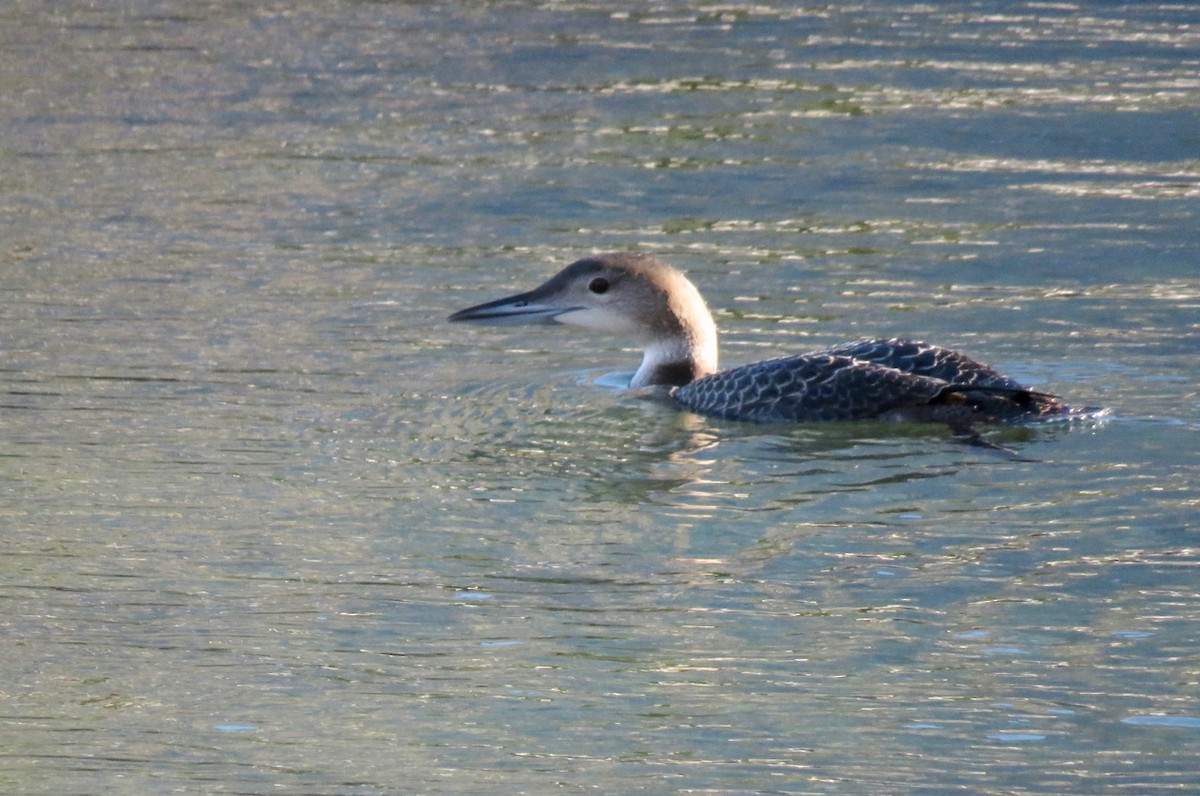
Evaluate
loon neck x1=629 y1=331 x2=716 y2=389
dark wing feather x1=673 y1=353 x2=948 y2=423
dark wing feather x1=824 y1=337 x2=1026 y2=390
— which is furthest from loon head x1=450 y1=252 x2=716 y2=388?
dark wing feather x1=824 y1=337 x2=1026 y2=390

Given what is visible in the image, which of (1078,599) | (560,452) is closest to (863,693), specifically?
(1078,599)

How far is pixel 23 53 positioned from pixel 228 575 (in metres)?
10.2

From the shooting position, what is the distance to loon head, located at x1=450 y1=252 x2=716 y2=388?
9578mm

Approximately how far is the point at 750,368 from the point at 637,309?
0.93m

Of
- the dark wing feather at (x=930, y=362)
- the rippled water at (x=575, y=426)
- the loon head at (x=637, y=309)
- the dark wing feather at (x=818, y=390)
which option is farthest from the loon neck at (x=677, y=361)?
the dark wing feather at (x=930, y=362)

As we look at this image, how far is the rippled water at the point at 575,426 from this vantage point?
573 cm

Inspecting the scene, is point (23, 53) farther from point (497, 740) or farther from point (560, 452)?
point (497, 740)

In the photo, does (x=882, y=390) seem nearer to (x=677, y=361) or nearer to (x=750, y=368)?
(x=750, y=368)

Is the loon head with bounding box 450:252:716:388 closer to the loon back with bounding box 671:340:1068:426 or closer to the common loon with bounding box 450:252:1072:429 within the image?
the common loon with bounding box 450:252:1072:429

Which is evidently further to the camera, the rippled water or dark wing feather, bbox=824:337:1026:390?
dark wing feather, bbox=824:337:1026:390

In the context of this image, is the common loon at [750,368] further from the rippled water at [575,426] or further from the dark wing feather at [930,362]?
the rippled water at [575,426]

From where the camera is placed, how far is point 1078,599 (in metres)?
6.52

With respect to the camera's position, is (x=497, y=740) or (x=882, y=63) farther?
(x=882, y=63)

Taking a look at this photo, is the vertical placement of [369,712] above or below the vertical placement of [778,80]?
below
